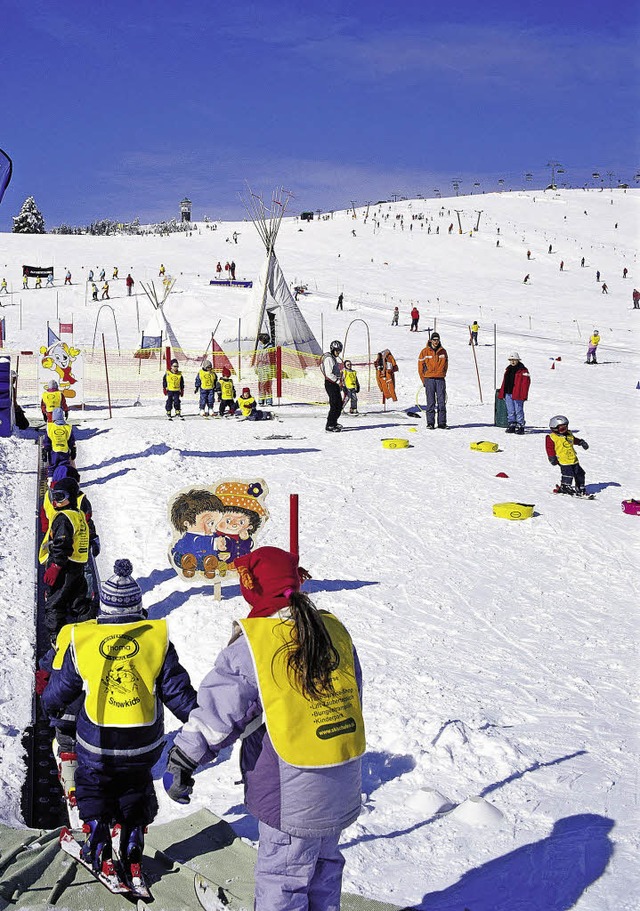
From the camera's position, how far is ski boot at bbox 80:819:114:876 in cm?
336

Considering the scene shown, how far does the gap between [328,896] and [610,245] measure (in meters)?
69.0

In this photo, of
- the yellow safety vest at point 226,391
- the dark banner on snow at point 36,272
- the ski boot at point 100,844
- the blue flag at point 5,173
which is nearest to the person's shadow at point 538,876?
the ski boot at point 100,844

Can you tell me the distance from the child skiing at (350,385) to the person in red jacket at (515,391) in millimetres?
3300

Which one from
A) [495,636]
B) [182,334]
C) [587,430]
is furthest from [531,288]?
[495,636]

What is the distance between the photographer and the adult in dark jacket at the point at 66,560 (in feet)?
21.2

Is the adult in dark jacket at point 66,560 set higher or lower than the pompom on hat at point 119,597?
lower

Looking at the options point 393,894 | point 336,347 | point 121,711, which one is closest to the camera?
point 121,711

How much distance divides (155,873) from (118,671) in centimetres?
101

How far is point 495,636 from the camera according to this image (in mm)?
7172

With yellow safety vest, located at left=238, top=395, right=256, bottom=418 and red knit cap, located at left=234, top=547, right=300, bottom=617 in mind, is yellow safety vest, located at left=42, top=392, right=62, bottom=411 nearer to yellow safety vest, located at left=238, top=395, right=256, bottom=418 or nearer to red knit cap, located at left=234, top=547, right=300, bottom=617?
yellow safety vest, located at left=238, top=395, right=256, bottom=418

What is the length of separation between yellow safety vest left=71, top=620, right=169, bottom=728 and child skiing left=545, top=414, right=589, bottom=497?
8819 mm

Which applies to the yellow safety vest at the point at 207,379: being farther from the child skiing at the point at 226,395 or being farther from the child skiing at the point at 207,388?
the child skiing at the point at 226,395

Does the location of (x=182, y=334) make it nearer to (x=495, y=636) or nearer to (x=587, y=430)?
(x=587, y=430)

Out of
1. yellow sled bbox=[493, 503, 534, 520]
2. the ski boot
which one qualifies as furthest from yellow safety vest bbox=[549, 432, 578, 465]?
the ski boot
